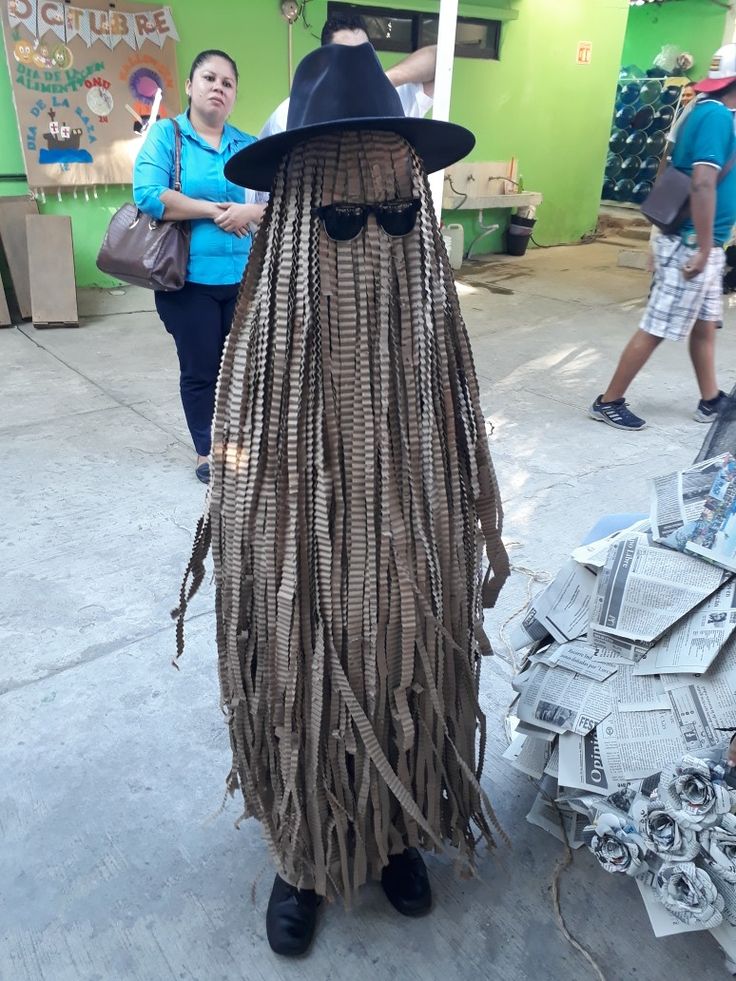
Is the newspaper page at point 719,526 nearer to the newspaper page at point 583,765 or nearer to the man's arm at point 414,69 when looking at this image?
the newspaper page at point 583,765

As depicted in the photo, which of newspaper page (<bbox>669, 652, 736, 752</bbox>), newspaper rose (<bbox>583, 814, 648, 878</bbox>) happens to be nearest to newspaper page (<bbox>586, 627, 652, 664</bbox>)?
newspaper page (<bbox>669, 652, 736, 752</bbox>)

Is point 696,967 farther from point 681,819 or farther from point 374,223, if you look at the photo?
point 374,223

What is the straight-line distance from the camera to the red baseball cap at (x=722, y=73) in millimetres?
3277

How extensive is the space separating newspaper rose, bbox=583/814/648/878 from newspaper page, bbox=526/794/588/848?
0.80 feet

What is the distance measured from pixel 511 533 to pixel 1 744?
1.94m

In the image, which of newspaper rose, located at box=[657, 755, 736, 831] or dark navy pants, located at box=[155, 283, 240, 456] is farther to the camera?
dark navy pants, located at box=[155, 283, 240, 456]

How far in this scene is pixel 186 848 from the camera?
5.67 feet

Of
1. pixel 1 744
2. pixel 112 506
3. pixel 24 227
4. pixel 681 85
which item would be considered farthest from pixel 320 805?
pixel 681 85

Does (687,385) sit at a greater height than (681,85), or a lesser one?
lesser

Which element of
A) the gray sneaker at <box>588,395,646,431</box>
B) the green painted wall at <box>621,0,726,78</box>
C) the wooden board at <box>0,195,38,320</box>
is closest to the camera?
the gray sneaker at <box>588,395,646,431</box>

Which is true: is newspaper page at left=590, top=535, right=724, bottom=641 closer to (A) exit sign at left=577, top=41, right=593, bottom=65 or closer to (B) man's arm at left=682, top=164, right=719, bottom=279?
(B) man's arm at left=682, top=164, right=719, bottom=279

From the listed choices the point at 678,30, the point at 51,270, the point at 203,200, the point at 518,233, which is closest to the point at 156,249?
the point at 203,200

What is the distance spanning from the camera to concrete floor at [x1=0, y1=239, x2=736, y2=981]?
1.52 m

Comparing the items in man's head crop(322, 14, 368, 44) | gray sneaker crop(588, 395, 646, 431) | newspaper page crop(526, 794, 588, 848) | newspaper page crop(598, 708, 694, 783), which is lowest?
gray sneaker crop(588, 395, 646, 431)
